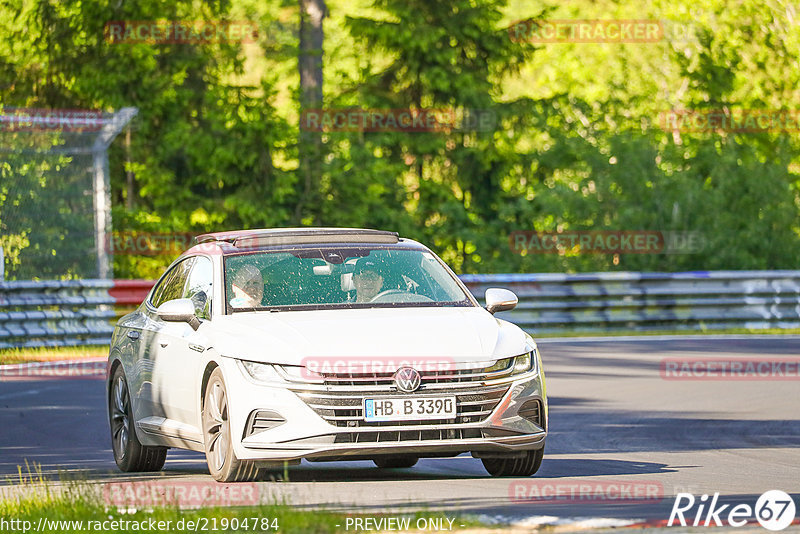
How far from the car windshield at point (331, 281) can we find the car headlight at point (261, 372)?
837 mm

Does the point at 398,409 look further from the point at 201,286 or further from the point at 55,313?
the point at 55,313

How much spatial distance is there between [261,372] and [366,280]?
4.60 ft

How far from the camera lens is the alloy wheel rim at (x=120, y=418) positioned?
1058 cm

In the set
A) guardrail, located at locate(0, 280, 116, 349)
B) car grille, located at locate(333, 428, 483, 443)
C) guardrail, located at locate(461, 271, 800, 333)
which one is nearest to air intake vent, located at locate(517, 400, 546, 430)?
car grille, located at locate(333, 428, 483, 443)

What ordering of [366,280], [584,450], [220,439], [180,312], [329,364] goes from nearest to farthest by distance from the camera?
1. [329,364]
2. [220,439]
3. [180,312]
4. [366,280]
5. [584,450]

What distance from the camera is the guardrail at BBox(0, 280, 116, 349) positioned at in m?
21.2

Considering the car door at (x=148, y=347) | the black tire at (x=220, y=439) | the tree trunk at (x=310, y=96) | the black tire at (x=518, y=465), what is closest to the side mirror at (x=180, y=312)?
the black tire at (x=220, y=439)

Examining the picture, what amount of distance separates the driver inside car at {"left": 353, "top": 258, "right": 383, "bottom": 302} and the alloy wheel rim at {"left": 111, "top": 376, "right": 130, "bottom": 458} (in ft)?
6.38

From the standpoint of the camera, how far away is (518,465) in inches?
368

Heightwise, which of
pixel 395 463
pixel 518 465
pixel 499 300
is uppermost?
pixel 499 300

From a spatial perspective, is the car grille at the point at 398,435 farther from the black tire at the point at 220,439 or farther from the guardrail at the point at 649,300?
the guardrail at the point at 649,300

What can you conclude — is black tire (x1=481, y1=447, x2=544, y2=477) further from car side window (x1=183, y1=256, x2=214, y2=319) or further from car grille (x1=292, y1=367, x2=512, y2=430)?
car side window (x1=183, y1=256, x2=214, y2=319)

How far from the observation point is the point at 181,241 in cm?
3069

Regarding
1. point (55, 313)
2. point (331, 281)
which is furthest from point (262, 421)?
point (55, 313)
